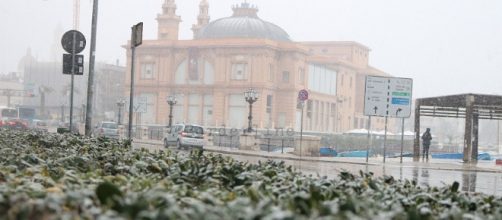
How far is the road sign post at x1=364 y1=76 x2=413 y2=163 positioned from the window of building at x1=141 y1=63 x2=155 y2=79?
243 feet

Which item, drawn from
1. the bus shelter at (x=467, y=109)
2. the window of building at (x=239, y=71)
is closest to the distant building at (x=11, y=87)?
the window of building at (x=239, y=71)

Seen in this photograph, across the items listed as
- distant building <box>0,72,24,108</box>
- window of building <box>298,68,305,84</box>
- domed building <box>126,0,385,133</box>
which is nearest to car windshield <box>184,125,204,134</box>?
domed building <box>126,0,385,133</box>

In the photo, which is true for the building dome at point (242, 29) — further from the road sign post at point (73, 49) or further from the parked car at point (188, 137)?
the road sign post at point (73, 49)

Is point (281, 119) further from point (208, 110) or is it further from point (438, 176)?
point (438, 176)

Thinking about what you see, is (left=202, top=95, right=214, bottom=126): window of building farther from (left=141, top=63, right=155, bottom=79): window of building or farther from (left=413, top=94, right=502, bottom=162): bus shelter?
(left=413, top=94, right=502, bottom=162): bus shelter

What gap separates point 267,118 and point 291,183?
91874 mm

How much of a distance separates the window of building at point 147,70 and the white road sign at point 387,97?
73923 millimetres

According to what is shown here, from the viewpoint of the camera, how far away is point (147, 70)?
102812 millimetres

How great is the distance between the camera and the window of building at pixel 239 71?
9594 cm

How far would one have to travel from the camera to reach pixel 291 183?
7020 millimetres

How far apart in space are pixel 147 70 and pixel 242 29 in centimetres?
1518

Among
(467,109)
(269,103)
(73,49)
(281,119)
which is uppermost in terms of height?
(269,103)

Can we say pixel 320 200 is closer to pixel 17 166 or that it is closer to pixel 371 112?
pixel 17 166

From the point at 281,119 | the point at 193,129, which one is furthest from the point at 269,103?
the point at 193,129
